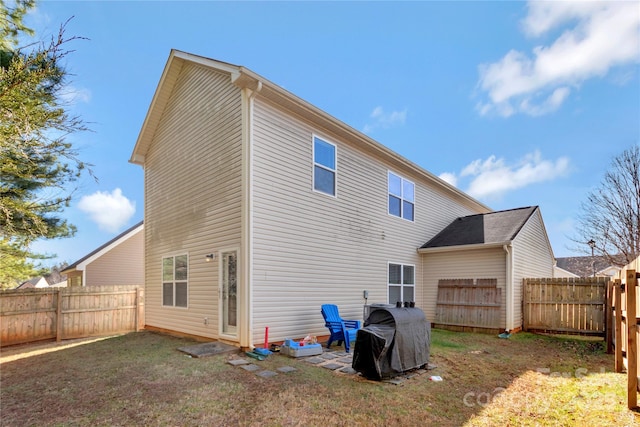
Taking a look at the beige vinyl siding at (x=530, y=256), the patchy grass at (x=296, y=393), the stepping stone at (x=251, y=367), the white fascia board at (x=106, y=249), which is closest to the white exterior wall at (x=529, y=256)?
the beige vinyl siding at (x=530, y=256)

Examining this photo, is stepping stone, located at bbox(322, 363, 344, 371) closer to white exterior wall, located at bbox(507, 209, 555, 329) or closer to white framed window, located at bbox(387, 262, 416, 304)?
white framed window, located at bbox(387, 262, 416, 304)

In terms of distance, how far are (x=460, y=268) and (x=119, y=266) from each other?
51.6ft

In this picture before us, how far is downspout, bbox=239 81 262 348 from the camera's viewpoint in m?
6.74

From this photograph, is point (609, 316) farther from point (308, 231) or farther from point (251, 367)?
point (251, 367)

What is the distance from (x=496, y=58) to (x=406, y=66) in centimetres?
325

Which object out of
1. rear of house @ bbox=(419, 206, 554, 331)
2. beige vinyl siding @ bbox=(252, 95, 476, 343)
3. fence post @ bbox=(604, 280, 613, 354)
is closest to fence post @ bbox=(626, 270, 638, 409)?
fence post @ bbox=(604, 280, 613, 354)

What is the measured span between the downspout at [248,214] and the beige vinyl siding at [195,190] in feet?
0.86

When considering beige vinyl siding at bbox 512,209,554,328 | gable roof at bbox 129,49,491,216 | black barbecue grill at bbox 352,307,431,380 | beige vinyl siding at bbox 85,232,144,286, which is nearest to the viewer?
black barbecue grill at bbox 352,307,431,380

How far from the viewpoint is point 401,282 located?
11.2 meters

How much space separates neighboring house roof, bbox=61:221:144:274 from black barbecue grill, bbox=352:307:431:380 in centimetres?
1534

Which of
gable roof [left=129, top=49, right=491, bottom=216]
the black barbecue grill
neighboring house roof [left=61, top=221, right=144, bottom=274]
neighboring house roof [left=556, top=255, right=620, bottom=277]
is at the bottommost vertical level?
neighboring house roof [left=556, top=255, right=620, bottom=277]

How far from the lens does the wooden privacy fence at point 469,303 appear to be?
1023 cm

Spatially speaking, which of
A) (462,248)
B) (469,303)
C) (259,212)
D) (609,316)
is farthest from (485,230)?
(259,212)

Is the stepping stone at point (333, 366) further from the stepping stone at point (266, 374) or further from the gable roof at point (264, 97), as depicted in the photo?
the gable roof at point (264, 97)
